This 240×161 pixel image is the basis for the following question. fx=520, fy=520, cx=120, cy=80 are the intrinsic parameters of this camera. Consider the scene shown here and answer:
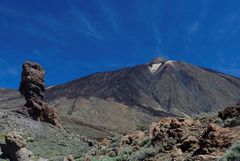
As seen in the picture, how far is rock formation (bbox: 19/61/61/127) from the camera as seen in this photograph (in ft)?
154

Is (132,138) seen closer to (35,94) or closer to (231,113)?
(231,113)

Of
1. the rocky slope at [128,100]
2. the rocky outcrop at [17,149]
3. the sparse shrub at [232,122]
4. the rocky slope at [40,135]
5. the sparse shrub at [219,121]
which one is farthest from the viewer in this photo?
the rocky slope at [128,100]

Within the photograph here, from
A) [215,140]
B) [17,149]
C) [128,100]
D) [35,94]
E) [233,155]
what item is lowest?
[233,155]

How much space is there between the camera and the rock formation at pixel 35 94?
46.8 metres

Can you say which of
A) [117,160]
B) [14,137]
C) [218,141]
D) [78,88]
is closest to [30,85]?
[14,137]

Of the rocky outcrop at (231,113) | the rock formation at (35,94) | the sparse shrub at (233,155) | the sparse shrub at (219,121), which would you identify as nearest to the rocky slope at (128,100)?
the rock formation at (35,94)

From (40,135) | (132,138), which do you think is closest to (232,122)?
Result: (132,138)

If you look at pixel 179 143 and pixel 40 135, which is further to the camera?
pixel 40 135

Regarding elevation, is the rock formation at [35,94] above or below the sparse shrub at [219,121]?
above

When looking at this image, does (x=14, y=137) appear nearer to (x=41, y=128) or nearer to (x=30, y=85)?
(x=41, y=128)

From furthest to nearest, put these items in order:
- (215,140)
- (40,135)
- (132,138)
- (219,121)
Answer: (40,135) < (132,138) < (219,121) < (215,140)

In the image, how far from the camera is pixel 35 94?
48.7m

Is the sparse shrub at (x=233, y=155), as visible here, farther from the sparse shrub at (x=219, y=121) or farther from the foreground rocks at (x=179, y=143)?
the sparse shrub at (x=219, y=121)

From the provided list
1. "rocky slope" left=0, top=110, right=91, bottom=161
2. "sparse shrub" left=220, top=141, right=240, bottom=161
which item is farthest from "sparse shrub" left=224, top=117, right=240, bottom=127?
"rocky slope" left=0, top=110, right=91, bottom=161
